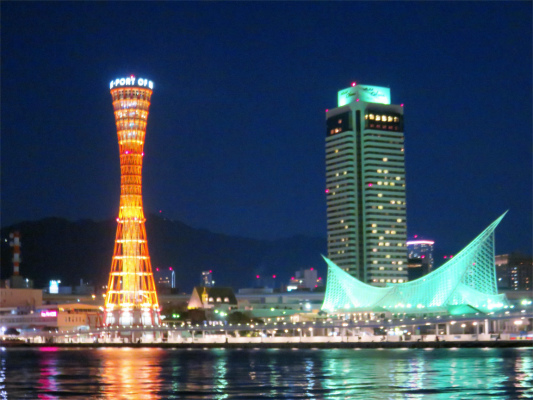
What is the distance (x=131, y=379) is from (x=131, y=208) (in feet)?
160

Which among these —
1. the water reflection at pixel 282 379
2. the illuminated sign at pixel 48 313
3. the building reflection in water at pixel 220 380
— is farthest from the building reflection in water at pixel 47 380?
the illuminated sign at pixel 48 313

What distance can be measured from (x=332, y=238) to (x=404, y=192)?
1519cm

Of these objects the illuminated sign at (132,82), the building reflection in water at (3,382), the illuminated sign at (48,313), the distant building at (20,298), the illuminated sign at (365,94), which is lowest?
the building reflection in water at (3,382)

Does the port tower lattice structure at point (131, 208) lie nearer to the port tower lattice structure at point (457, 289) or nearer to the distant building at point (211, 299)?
the distant building at point (211, 299)

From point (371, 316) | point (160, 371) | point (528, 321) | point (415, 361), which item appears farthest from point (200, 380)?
point (371, 316)

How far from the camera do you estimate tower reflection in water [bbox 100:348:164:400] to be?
120 feet

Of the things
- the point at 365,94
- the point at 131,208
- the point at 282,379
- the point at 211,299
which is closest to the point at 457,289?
the point at 131,208

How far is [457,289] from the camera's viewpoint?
97.6m

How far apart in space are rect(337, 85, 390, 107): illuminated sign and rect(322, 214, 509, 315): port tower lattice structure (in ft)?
200

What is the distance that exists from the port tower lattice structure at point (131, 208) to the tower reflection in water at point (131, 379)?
1256 inches

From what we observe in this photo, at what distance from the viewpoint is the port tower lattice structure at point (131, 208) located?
298ft

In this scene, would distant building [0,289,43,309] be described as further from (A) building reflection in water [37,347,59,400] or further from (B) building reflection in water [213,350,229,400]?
(B) building reflection in water [213,350,229,400]

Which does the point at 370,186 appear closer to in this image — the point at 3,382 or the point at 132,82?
the point at 132,82

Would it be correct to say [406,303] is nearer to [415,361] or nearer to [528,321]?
[528,321]
